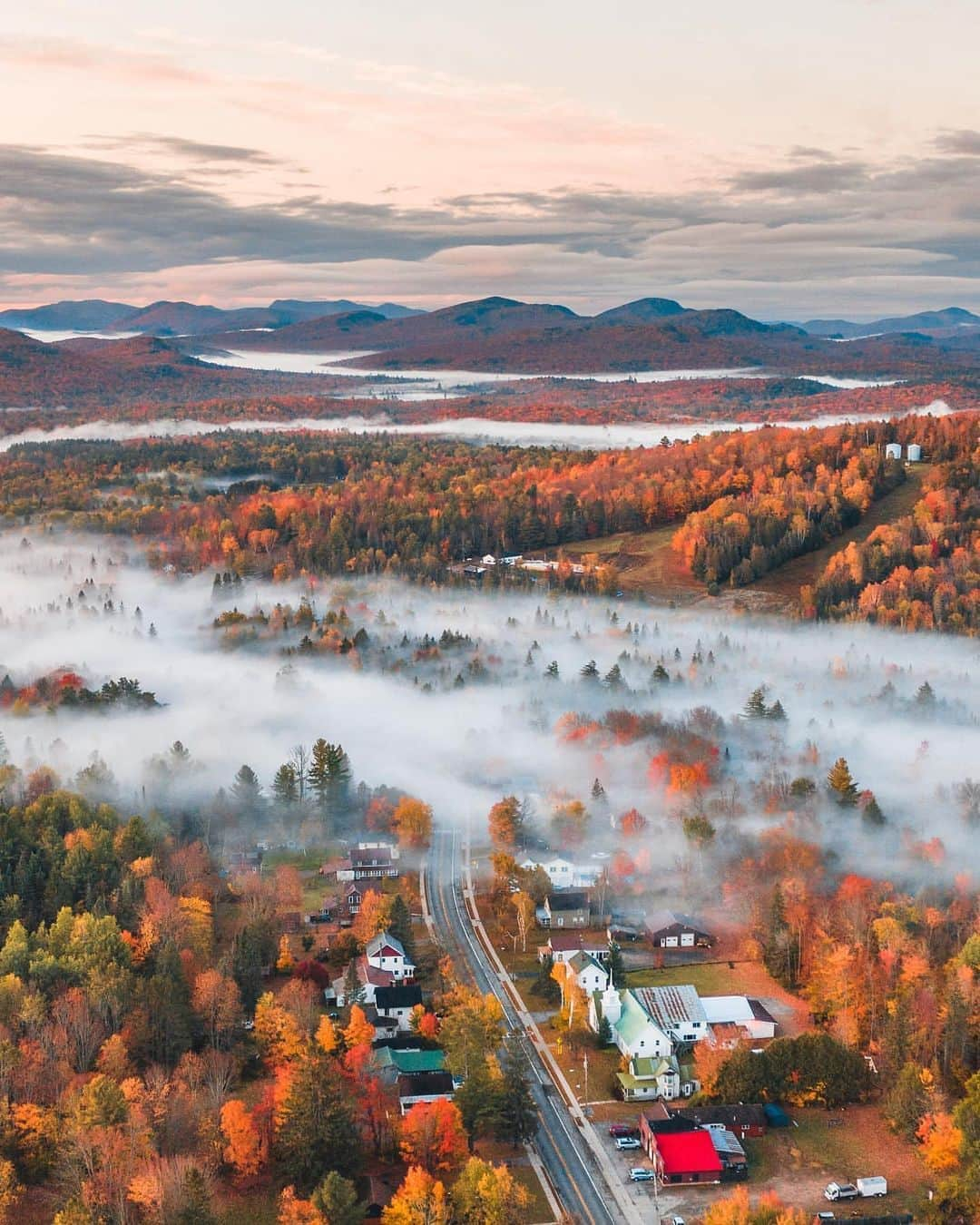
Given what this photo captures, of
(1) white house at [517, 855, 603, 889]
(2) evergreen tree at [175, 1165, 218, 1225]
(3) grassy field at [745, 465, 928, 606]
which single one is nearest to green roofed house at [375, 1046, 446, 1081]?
(2) evergreen tree at [175, 1165, 218, 1225]

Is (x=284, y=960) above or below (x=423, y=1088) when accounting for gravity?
above

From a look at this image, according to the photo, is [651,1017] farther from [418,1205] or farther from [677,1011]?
[418,1205]

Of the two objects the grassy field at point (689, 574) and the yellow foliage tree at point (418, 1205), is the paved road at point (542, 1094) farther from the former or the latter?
the grassy field at point (689, 574)

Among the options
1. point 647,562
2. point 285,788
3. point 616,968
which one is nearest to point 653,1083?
point 616,968

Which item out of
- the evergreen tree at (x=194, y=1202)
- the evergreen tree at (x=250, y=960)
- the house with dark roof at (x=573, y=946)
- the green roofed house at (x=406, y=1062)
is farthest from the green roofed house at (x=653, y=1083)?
the evergreen tree at (x=194, y=1202)

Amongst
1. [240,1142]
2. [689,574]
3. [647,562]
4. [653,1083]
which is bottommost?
[653,1083]

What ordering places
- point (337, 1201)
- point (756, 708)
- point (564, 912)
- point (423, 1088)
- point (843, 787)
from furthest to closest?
point (756, 708) → point (843, 787) → point (564, 912) → point (423, 1088) → point (337, 1201)

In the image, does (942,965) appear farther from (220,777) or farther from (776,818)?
(220,777)

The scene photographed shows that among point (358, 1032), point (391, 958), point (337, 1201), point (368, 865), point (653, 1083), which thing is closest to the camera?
point (337, 1201)
